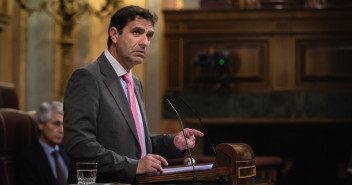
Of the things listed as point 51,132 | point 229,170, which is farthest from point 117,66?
point 51,132

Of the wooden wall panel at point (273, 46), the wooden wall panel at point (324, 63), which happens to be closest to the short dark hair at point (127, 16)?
the wooden wall panel at point (273, 46)

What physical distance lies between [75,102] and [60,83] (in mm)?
4226

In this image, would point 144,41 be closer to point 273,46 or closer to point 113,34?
point 113,34

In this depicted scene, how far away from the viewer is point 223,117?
601 centimetres

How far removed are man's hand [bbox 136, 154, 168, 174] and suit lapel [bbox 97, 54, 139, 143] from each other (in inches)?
8.3

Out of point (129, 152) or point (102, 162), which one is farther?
point (129, 152)

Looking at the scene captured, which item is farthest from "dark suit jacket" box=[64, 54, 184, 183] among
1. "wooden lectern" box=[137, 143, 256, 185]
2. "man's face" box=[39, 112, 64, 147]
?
"man's face" box=[39, 112, 64, 147]

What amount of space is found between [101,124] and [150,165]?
282 mm

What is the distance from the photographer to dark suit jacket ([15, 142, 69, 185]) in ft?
10.6

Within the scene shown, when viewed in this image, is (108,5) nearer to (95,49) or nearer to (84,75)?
(95,49)

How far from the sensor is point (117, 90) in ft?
6.53

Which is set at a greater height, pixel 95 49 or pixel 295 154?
pixel 95 49

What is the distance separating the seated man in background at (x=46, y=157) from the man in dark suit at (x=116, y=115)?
52.7 inches

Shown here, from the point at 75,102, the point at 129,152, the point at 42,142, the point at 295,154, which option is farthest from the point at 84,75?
the point at 295,154
